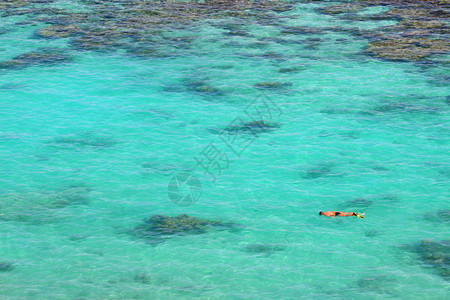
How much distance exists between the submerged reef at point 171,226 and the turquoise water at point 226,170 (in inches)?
10.3

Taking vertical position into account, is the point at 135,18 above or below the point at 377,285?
above

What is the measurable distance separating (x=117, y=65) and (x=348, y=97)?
417 inches

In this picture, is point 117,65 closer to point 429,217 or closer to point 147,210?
point 147,210

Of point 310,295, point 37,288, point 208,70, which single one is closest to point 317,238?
point 310,295

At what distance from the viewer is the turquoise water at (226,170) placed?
47.8 ft

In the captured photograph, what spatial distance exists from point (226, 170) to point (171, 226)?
3.82 meters

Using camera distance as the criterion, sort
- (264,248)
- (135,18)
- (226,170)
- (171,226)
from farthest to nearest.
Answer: (135,18) < (226,170) < (171,226) < (264,248)

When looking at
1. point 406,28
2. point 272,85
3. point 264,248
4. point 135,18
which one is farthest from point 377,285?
point 135,18

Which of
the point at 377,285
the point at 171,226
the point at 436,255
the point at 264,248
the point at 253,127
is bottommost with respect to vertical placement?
the point at 377,285

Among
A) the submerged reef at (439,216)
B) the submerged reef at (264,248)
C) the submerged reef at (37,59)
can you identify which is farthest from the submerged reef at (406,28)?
the submerged reef at (37,59)

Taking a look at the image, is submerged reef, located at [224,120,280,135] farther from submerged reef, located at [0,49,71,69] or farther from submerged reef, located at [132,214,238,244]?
submerged reef, located at [0,49,71,69]

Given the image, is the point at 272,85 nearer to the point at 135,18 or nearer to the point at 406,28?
the point at 406,28

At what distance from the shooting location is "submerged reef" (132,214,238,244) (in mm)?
16109

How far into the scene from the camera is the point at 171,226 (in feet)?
54.1
